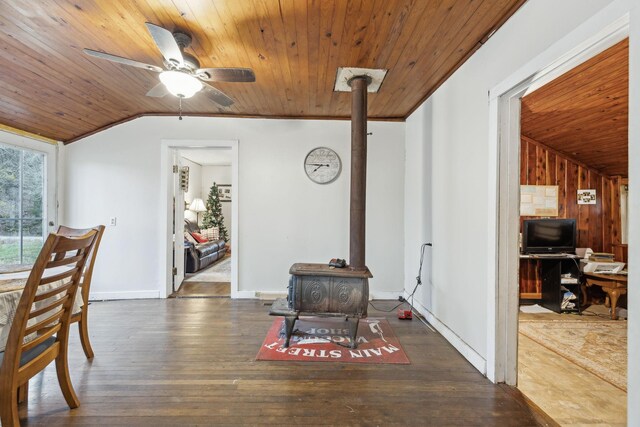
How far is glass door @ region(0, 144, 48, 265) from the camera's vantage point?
324 cm

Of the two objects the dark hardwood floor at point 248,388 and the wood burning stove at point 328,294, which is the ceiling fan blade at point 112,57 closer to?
the wood burning stove at point 328,294

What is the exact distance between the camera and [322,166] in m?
3.86

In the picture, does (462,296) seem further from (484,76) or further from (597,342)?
(484,76)

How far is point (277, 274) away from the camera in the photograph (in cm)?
388

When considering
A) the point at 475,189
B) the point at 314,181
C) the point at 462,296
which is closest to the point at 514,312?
the point at 462,296

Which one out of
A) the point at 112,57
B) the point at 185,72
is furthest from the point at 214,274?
the point at 112,57

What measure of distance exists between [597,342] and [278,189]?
148 inches

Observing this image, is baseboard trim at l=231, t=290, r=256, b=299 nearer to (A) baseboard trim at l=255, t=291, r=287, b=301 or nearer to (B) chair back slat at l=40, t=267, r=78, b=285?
(A) baseboard trim at l=255, t=291, r=287, b=301

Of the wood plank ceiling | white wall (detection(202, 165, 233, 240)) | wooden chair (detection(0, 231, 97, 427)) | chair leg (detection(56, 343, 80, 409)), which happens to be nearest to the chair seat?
wooden chair (detection(0, 231, 97, 427))

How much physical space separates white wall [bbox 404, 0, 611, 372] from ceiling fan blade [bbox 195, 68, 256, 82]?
5.60 ft

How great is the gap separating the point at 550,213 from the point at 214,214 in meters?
7.04

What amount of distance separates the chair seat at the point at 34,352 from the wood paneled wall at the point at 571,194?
510 centimetres

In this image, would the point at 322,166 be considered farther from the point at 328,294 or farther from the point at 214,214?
the point at 214,214

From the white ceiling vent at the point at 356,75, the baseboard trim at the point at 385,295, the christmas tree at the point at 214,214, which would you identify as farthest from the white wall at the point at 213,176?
the white ceiling vent at the point at 356,75
